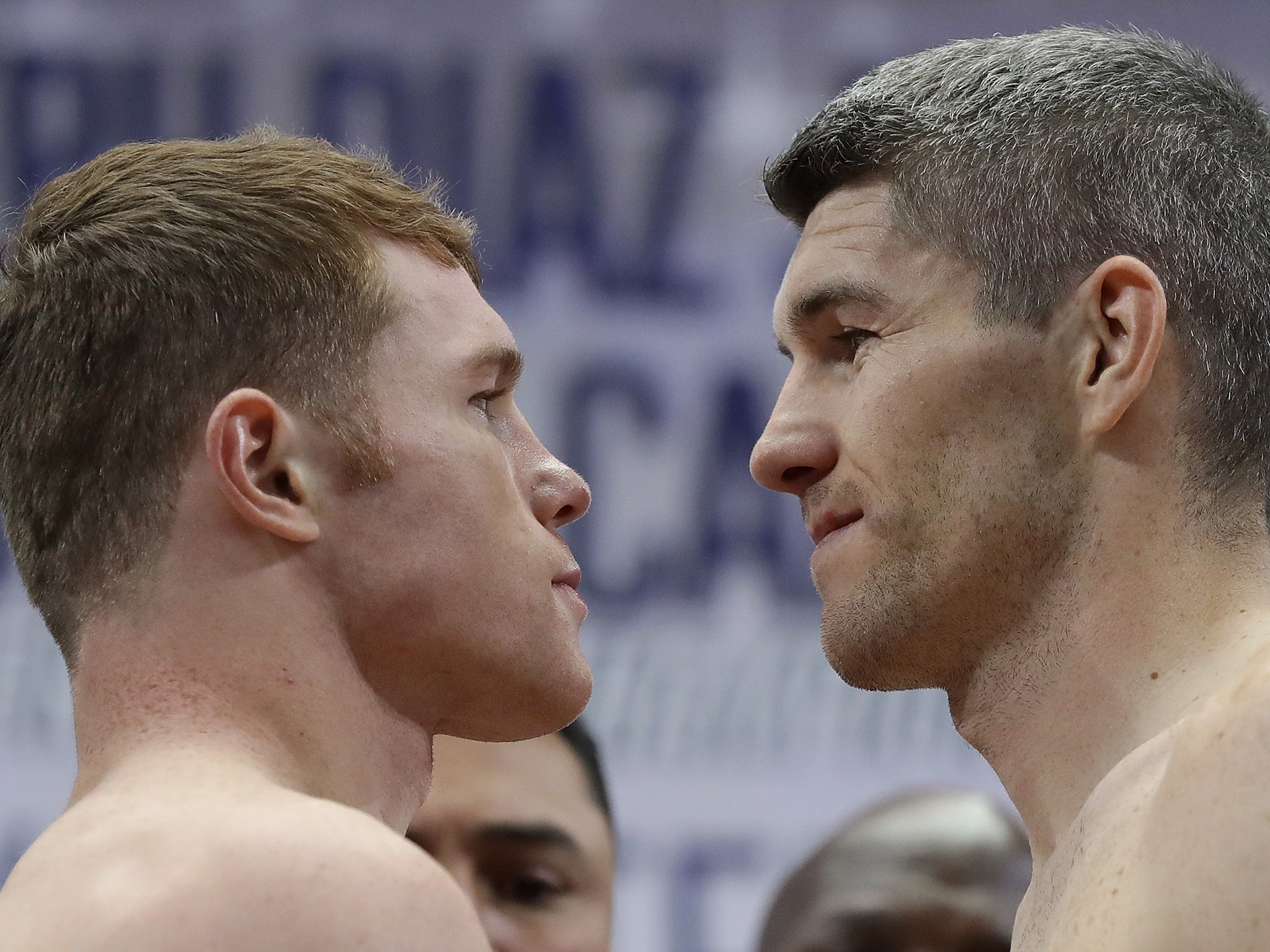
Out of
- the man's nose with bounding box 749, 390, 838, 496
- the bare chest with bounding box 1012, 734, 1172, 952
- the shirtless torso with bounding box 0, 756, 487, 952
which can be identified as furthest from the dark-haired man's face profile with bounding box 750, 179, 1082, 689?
the shirtless torso with bounding box 0, 756, 487, 952

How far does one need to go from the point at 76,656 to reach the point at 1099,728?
3.66 feet

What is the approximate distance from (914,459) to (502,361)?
0.52m

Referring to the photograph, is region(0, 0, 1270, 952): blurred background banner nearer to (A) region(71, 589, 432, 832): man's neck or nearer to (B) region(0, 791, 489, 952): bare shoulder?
(A) region(71, 589, 432, 832): man's neck

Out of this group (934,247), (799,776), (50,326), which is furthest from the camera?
(799,776)

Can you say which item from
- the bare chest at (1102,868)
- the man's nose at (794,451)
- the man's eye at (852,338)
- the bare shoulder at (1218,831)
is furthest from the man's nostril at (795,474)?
the bare shoulder at (1218,831)

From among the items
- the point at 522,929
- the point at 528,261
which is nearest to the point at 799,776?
the point at 522,929

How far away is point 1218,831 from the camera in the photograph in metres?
1.42

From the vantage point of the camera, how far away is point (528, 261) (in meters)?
3.88

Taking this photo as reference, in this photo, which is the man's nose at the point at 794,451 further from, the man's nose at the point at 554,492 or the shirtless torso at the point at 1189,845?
the shirtless torso at the point at 1189,845

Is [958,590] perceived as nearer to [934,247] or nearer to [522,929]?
[934,247]

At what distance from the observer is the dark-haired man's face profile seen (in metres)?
1.88

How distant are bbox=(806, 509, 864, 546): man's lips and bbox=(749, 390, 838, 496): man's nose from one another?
51mm

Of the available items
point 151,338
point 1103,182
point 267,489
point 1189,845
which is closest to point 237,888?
point 267,489

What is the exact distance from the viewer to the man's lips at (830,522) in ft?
6.59
